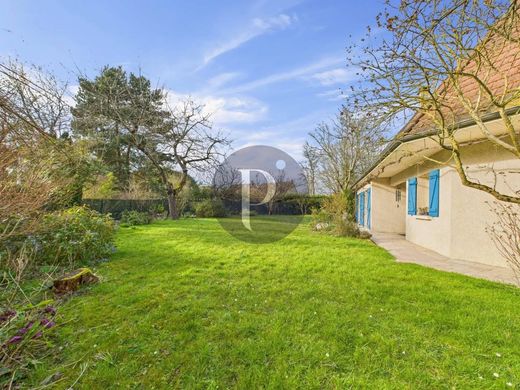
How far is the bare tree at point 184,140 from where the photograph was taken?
1573 centimetres

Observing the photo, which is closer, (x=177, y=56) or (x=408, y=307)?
(x=408, y=307)

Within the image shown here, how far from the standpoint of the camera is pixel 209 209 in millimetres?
19062

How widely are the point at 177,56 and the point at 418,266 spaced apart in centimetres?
928

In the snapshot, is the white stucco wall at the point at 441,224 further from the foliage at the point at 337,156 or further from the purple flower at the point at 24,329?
the purple flower at the point at 24,329

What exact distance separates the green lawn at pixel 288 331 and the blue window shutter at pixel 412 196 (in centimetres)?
400

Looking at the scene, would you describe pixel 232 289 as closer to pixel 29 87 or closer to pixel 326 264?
pixel 326 264

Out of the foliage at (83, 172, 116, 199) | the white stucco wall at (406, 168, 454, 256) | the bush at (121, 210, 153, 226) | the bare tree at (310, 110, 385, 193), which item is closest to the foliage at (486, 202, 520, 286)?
the white stucco wall at (406, 168, 454, 256)

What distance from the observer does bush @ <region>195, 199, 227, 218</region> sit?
19.1 meters

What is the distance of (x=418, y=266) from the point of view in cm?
535

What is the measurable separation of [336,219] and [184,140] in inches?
426

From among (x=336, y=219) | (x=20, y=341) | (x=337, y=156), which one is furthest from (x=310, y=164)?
(x=20, y=341)

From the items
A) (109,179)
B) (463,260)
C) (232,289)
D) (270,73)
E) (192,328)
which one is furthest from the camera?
(109,179)

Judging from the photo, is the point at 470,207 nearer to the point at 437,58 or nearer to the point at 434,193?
the point at 434,193

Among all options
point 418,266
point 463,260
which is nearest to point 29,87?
point 418,266
